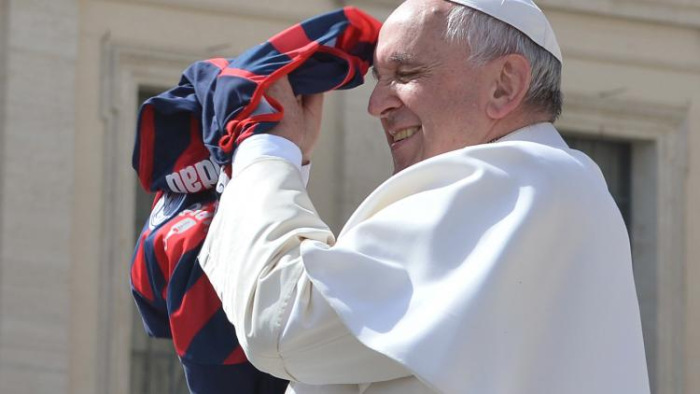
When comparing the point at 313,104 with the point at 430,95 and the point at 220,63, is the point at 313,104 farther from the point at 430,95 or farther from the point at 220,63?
the point at 430,95

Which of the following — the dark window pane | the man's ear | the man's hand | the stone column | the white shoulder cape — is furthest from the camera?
the dark window pane

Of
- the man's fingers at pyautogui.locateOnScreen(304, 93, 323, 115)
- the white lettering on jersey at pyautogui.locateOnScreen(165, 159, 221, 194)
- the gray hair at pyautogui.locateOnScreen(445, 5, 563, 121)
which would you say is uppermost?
A: the gray hair at pyautogui.locateOnScreen(445, 5, 563, 121)

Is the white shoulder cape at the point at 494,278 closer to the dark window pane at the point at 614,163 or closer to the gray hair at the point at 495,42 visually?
the gray hair at the point at 495,42

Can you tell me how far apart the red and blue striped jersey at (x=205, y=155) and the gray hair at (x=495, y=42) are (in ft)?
1.09

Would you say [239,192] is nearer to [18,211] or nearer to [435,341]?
[435,341]

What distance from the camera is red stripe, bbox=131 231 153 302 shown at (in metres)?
4.09

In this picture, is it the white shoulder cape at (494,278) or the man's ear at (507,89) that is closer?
the white shoulder cape at (494,278)

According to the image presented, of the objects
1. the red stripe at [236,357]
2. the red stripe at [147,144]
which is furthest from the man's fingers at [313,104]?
the red stripe at [236,357]

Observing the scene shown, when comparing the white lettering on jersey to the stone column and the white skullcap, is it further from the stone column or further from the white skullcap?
the stone column

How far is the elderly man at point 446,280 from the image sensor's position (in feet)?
11.1

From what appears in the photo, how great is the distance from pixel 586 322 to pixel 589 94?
10.5 metres

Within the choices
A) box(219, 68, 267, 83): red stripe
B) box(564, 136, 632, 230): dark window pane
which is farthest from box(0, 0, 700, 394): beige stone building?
box(219, 68, 267, 83): red stripe

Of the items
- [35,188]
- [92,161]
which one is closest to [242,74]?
[35,188]

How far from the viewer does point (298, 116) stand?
3.91m
